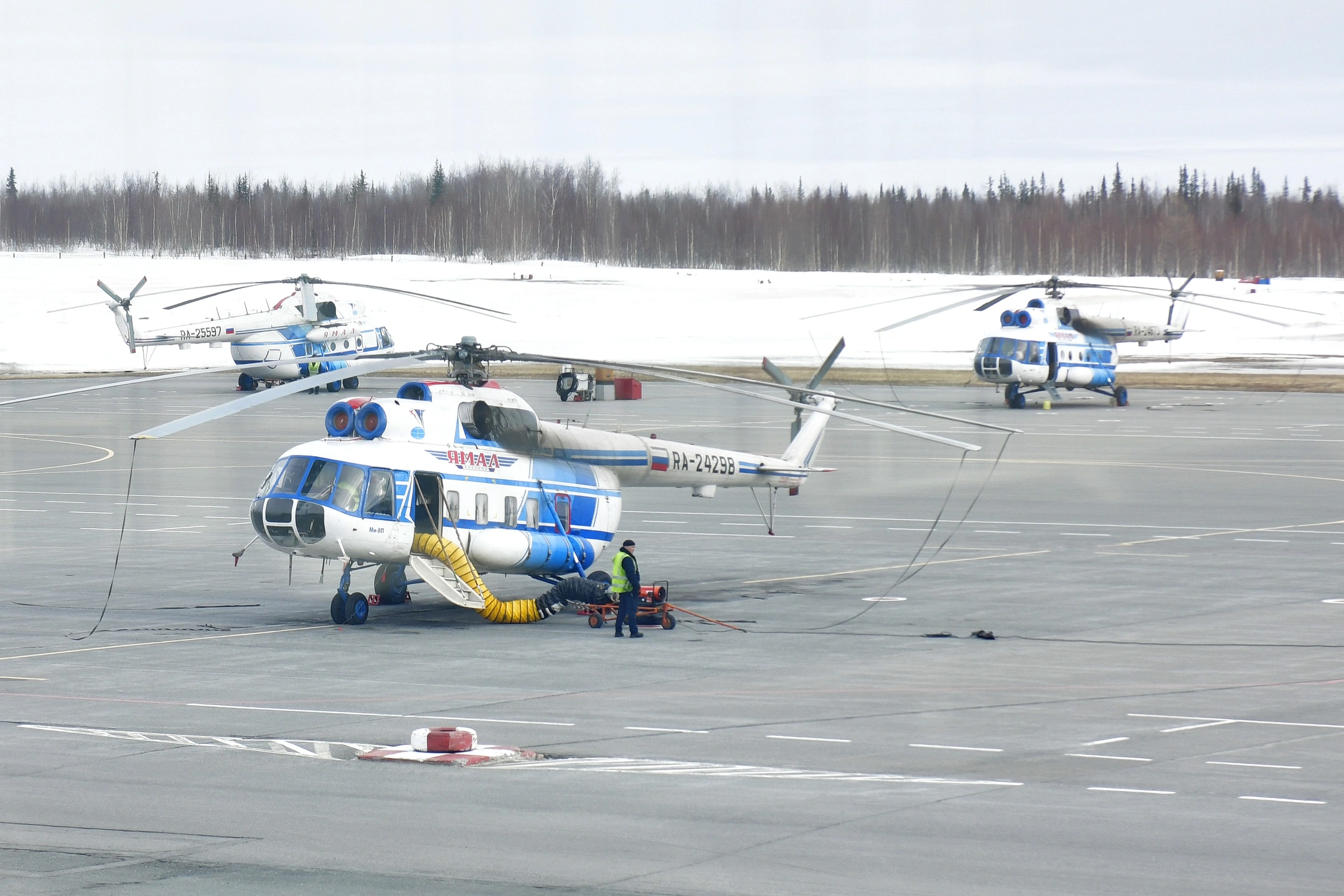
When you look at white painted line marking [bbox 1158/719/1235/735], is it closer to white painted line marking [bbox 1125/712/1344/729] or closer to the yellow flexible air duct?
white painted line marking [bbox 1125/712/1344/729]

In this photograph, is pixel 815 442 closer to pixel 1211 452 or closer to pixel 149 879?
pixel 149 879

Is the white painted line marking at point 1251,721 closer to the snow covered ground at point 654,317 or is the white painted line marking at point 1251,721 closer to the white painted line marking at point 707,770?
the white painted line marking at point 707,770

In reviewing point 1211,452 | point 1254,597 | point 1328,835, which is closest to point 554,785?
point 1328,835

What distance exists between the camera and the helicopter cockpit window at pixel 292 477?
2491 centimetres

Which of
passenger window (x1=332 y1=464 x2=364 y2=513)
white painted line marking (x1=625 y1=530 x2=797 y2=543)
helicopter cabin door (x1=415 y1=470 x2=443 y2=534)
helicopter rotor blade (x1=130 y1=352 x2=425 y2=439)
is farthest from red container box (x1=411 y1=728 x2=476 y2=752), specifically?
white painted line marking (x1=625 y1=530 x2=797 y2=543)

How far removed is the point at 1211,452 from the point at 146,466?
33.2m

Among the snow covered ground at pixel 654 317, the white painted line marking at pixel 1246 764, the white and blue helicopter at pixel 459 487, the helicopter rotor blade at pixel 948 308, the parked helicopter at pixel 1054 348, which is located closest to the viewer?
the white painted line marking at pixel 1246 764

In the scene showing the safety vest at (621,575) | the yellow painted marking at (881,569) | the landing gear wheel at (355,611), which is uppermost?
the safety vest at (621,575)

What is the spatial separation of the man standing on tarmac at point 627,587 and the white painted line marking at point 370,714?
21.5ft

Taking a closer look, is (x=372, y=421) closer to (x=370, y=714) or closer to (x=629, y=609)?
(x=629, y=609)

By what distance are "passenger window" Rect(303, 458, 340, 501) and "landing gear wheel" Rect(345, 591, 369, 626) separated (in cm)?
189

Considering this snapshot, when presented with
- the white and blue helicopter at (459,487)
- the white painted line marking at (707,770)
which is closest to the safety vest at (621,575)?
the white and blue helicopter at (459,487)

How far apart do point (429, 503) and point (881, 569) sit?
32.2 feet

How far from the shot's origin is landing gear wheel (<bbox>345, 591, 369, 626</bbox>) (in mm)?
25797
